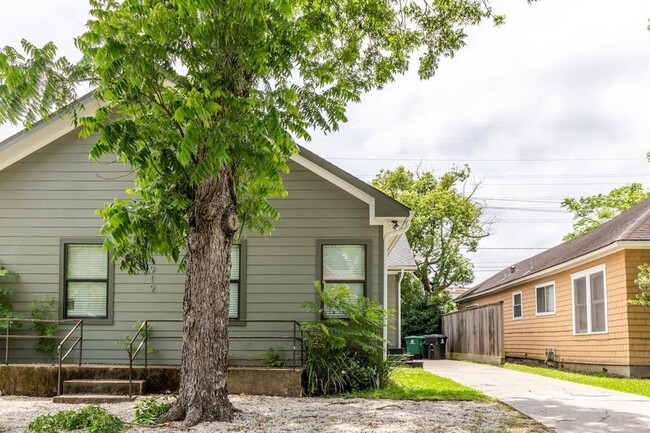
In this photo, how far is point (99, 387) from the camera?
970 cm

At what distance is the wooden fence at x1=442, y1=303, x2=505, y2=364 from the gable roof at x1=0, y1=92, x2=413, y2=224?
27.5 feet

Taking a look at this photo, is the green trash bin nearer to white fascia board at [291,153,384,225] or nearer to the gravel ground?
white fascia board at [291,153,384,225]

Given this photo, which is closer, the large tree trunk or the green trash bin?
the large tree trunk

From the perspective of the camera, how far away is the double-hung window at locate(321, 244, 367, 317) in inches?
440

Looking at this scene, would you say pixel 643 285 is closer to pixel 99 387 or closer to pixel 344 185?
pixel 344 185

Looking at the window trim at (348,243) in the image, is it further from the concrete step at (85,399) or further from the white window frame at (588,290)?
the white window frame at (588,290)

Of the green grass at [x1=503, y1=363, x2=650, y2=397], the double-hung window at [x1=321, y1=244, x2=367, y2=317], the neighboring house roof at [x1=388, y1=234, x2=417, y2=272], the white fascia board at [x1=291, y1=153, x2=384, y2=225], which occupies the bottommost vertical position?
the green grass at [x1=503, y1=363, x2=650, y2=397]

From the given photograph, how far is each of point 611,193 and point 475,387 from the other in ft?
80.7

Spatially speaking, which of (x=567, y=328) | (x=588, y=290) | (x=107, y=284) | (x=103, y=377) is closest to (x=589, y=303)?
(x=588, y=290)

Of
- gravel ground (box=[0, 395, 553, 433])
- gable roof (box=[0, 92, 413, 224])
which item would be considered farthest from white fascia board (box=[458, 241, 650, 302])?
gravel ground (box=[0, 395, 553, 433])

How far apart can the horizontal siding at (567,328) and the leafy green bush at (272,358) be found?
6849 millimetres

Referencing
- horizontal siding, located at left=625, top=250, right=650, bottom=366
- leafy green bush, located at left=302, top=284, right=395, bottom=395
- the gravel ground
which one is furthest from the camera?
horizontal siding, located at left=625, top=250, right=650, bottom=366

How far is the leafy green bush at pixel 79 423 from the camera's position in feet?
22.1

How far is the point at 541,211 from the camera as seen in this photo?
4834 centimetres
